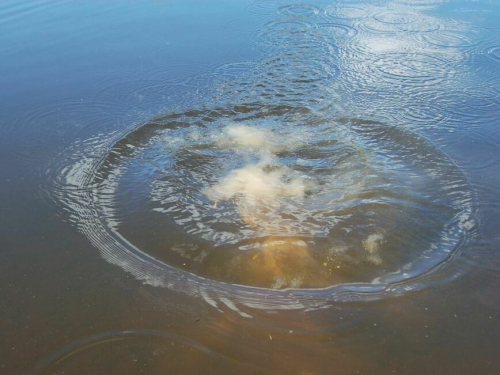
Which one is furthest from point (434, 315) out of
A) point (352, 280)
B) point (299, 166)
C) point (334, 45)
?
point (334, 45)

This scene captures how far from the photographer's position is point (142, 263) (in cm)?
357

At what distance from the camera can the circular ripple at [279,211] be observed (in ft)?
11.2

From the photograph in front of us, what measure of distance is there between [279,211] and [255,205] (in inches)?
9.5

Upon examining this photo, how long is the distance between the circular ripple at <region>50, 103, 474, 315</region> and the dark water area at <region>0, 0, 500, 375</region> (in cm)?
2

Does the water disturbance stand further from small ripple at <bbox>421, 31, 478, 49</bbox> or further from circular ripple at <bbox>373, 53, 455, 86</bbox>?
small ripple at <bbox>421, 31, 478, 49</bbox>

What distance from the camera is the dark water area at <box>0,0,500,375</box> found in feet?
9.71

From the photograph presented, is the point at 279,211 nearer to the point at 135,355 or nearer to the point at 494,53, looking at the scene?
the point at 135,355

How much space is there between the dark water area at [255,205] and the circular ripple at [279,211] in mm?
20

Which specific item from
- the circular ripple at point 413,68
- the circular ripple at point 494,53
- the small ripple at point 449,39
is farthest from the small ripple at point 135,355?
the small ripple at point 449,39

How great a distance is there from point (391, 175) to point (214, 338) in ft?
8.07

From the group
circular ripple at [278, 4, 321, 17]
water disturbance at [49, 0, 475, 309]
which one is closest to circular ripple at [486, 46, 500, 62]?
water disturbance at [49, 0, 475, 309]

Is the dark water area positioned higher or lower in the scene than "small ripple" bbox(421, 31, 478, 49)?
lower

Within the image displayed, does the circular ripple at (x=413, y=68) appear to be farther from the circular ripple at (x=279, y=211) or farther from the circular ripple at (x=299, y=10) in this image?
the circular ripple at (x=299, y=10)

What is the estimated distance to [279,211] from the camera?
406cm
